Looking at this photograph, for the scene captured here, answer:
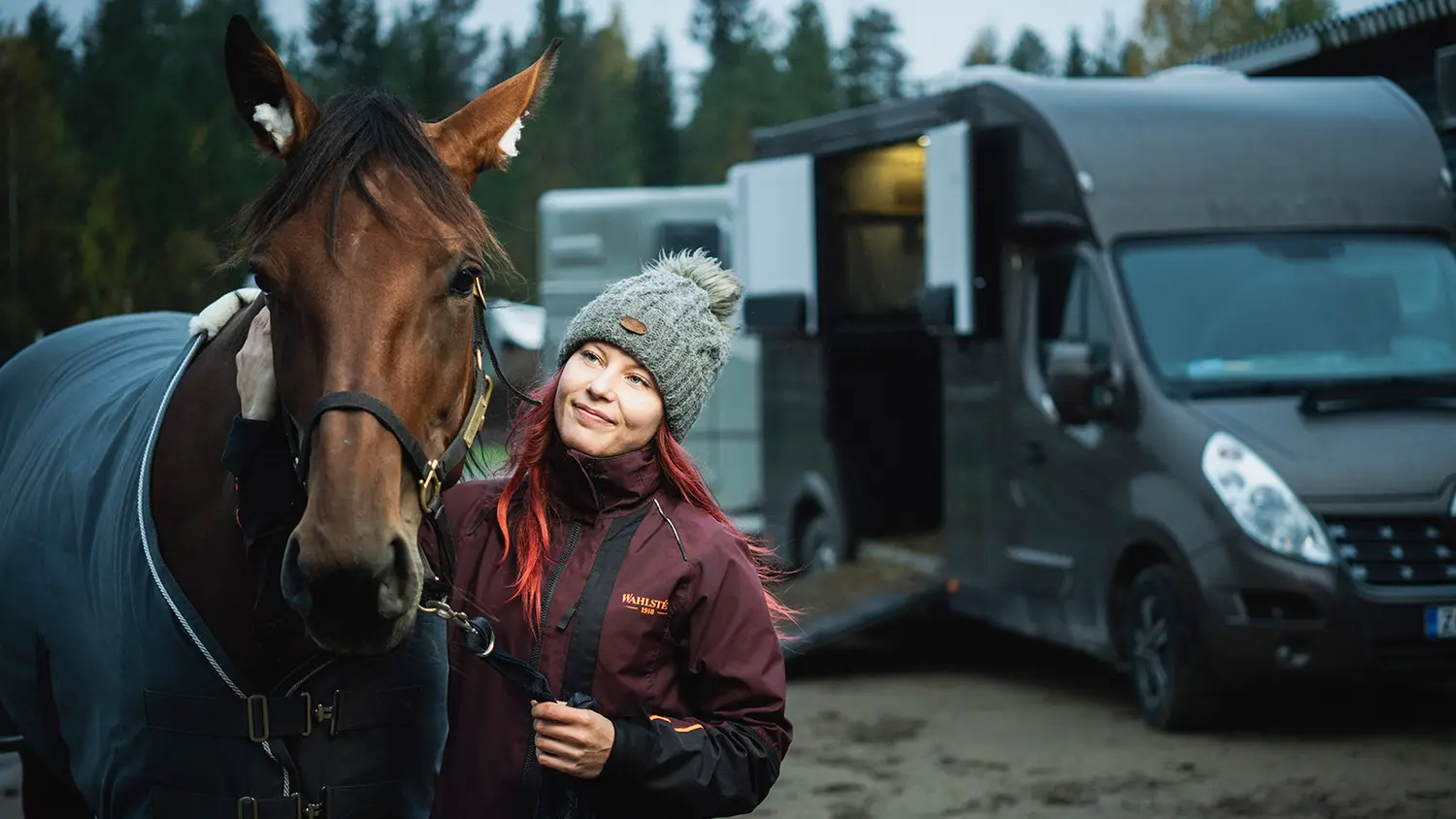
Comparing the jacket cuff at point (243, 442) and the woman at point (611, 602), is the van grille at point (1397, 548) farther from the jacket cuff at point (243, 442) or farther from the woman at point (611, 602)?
the jacket cuff at point (243, 442)

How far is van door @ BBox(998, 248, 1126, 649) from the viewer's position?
7.27 m

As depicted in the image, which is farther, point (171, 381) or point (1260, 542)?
point (1260, 542)

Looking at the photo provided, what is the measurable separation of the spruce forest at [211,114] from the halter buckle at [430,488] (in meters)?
0.62

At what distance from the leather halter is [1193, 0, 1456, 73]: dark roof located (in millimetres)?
8445

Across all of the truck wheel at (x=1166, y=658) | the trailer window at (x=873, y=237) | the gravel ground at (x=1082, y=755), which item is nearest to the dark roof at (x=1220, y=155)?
the truck wheel at (x=1166, y=658)

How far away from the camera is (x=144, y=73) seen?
22625 mm

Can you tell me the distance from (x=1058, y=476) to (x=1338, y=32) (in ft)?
15.7

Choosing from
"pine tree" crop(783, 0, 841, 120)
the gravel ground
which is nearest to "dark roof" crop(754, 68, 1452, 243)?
the gravel ground

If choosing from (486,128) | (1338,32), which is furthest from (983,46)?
(486,128)

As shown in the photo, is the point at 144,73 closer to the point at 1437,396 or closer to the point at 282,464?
the point at 1437,396

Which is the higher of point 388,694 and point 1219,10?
point 1219,10

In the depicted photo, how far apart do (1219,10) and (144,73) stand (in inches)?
821

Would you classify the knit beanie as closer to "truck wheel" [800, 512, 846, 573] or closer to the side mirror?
the side mirror

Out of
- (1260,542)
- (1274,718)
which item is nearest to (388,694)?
(1260,542)
